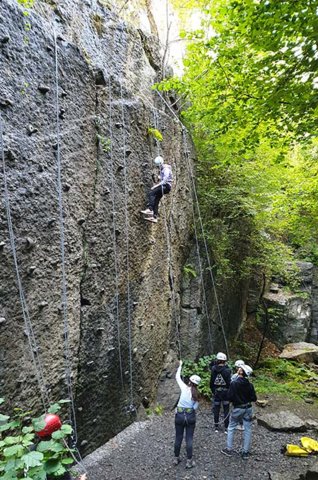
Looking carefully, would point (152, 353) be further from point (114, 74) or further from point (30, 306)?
point (114, 74)

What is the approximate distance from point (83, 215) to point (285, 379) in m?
10.0

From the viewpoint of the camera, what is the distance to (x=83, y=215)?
5.85 m

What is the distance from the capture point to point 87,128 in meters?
5.99

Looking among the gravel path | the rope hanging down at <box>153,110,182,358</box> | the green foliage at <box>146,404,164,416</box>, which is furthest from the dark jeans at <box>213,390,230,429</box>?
the rope hanging down at <box>153,110,182,358</box>

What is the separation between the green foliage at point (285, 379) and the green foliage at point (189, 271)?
13.3ft

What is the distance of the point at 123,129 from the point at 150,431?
6.19 metres

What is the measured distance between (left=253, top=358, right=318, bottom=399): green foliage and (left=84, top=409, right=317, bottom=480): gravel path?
3.52 m

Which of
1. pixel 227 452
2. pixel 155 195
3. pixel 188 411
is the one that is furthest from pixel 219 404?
pixel 155 195

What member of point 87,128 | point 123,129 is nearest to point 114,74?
point 123,129

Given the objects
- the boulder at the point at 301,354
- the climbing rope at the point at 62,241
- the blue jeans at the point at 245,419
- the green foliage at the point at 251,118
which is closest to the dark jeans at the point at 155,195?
the green foliage at the point at 251,118

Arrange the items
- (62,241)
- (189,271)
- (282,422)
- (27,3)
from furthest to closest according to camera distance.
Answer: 1. (189,271)
2. (282,422)
3. (62,241)
4. (27,3)

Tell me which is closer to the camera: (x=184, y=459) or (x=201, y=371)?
(x=184, y=459)

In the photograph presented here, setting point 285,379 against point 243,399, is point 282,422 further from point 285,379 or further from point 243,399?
point 285,379

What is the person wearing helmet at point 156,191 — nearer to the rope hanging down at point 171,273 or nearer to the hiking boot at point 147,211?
the hiking boot at point 147,211
